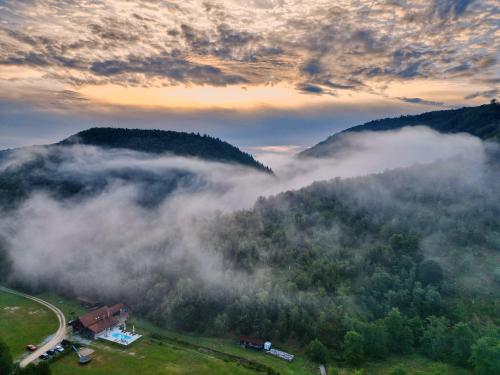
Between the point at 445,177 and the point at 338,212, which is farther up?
the point at 445,177

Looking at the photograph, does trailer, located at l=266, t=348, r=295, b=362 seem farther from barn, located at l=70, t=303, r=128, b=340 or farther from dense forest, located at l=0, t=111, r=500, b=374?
barn, located at l=70, t=303, r=128, b=340

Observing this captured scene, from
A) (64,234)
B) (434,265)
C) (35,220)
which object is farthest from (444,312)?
(35,220)

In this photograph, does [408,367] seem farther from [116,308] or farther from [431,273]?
[116,308]

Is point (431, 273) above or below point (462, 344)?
above

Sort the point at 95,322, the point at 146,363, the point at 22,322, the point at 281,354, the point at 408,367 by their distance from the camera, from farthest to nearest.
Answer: the point at 22,322 < the point at 95,322 < the point at 281,354 < the point at 146,363 < the point at 408,367

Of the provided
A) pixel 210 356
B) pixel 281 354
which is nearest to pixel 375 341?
pixel 281 354

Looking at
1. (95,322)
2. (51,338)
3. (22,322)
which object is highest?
(95,322)

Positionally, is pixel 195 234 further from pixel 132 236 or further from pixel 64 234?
pixel 64 234
